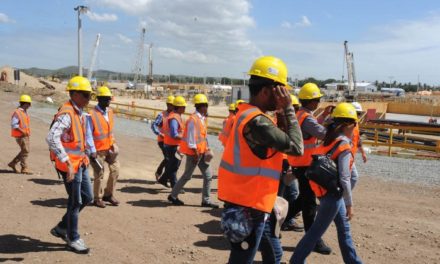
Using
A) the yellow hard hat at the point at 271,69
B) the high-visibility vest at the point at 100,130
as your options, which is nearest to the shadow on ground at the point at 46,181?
the high-visibility vest at the point at 100,130

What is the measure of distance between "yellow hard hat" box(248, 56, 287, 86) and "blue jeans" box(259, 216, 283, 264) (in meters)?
0.96

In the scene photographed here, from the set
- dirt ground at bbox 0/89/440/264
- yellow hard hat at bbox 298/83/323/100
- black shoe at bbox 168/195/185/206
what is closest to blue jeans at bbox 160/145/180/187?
dirt ground at bbox 0/89/440/264

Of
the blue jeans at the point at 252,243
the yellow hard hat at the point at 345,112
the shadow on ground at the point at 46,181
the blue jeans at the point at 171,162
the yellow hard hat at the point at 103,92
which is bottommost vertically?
the shadow on ground at the point at 46,181

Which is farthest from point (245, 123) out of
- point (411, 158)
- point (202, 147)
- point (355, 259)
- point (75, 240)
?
point (411, 158)

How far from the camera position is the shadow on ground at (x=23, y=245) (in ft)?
15.7

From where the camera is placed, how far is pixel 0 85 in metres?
46.5

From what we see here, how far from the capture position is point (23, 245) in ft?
16.2

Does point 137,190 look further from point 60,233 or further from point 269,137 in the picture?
point 269,137

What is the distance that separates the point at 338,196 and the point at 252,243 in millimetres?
1521

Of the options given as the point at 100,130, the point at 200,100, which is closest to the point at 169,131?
the point at 200,100

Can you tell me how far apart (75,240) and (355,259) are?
10.2ft

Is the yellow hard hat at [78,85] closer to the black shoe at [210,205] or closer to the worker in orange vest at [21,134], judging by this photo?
the black shoe at [210,205]

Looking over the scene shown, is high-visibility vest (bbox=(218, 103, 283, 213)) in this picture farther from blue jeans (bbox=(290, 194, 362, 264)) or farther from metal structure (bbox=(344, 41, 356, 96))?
metal structure (bbox=(344, 41, 356, 96))

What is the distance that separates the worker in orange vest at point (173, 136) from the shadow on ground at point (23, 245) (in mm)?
3398
